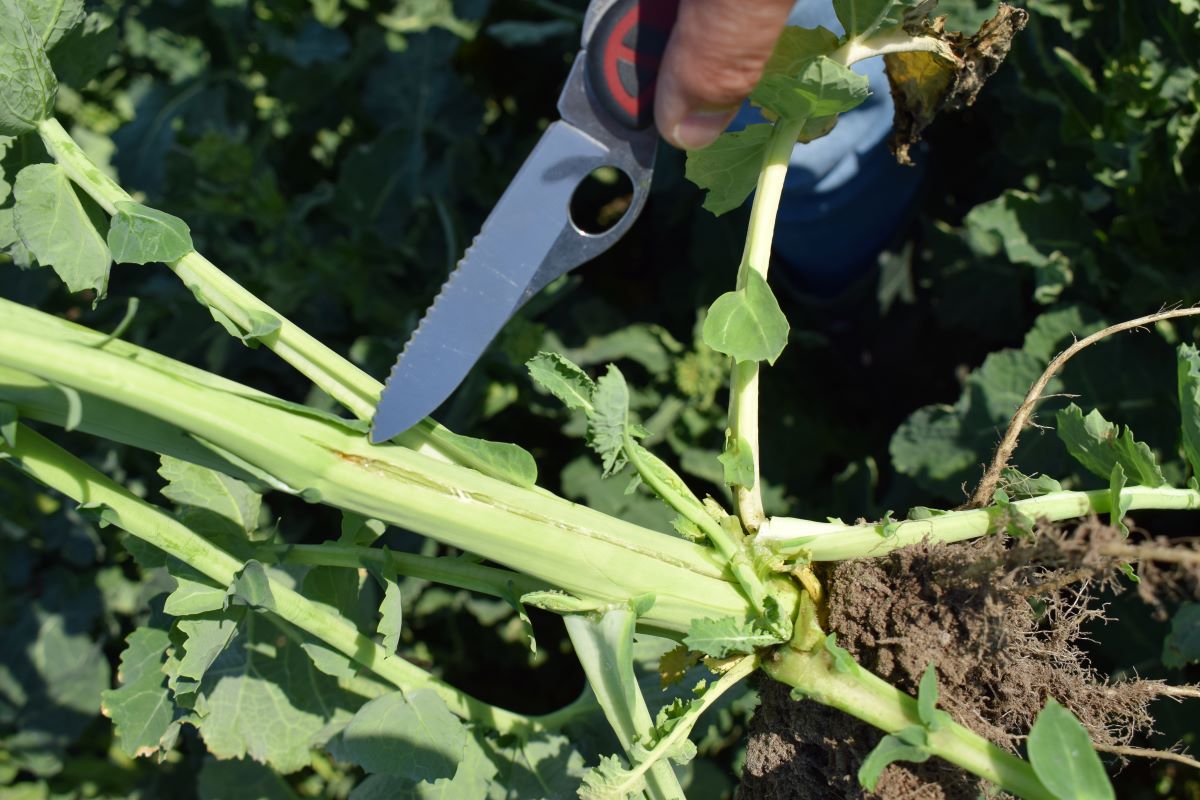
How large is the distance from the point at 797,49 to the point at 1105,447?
2.29ft

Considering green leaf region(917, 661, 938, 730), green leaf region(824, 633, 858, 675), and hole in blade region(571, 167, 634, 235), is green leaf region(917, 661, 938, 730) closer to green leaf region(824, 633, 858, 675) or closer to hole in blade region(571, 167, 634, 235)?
green leaf region(824, 633, 858, 675)

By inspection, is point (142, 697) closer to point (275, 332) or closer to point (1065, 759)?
point (275, 332)

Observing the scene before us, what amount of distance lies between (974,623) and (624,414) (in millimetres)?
526

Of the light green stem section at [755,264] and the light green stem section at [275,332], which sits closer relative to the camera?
the light green stem section at [275,332]

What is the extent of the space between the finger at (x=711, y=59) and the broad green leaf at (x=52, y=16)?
841mm

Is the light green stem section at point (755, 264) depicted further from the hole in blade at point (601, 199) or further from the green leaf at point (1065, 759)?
the hole in blade at point (601, 199)

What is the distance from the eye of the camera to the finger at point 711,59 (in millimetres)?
1204

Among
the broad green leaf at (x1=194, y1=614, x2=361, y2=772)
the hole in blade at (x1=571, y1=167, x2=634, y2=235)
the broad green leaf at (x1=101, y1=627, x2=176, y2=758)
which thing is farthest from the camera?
the hole in blade at (x1=571, y1=167, x2=634, y2=235)

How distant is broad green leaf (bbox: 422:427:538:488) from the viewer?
1289mm

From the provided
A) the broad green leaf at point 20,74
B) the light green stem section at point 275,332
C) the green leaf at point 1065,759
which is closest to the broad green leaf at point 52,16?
the broad green leaf at point 20,74

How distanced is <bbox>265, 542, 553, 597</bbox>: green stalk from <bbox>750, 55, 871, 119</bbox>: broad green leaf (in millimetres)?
728

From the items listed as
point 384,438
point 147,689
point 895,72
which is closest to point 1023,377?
point 895,72

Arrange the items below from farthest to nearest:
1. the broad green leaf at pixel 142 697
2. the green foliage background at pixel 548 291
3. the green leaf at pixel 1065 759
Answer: the green foliage background at pixel 548 291, the broad green leaf at pixel 142 697, the green leaf at pixel 1065 759

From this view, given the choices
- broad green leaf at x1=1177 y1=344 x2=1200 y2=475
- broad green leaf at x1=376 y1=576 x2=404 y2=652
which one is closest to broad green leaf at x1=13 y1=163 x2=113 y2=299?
broad green leaf at x1=376 y1=576 x2=404 y2=652
